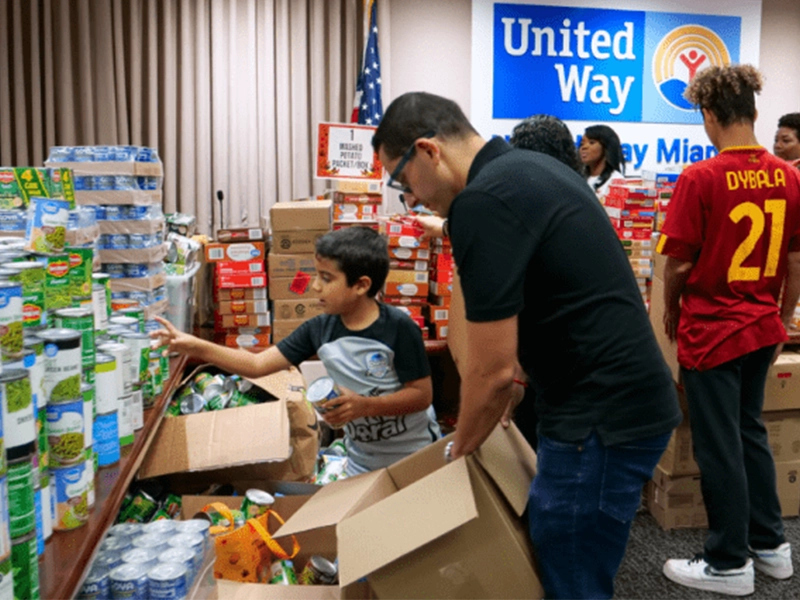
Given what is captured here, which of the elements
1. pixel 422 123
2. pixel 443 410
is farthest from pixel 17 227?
pixel 443 410

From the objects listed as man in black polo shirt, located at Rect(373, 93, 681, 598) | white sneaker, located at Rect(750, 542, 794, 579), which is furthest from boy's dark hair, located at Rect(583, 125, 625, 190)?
man in black polo shirt, located at Rect(373, 93, 681, 598)

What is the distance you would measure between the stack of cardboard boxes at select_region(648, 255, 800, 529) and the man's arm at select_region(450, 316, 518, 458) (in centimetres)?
187

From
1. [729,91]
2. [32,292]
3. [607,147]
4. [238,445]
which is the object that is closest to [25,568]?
[32,292]

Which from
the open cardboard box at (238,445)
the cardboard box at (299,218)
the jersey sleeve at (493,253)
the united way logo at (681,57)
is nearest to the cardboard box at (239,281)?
the cardboard box at (299,218)

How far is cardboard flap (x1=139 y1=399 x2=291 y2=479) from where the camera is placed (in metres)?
2.28

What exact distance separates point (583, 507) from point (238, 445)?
128cm

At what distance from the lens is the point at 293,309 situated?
12.5ft

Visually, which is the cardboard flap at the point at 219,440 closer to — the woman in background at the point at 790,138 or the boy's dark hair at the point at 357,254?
the boy's dark hair at the point at 357,254

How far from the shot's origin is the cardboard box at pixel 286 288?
375 centimetres

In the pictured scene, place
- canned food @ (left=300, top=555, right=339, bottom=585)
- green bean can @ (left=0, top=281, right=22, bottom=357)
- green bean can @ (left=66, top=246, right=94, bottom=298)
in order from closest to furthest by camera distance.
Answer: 1. green bean can @ (left=0, top=281, right=22, bottom=357)
2. green bean can @ (left=66, top=246, right=94, bottom=298)
3. canned food @ (left=300, top=555, right=339, bottom=585)

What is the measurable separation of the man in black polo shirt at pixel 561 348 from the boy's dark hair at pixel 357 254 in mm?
617

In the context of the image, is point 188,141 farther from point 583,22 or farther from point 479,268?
point 479,268

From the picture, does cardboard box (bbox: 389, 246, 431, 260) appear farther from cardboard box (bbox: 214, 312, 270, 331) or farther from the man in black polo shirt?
the man in black polo shirt

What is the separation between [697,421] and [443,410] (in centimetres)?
192
